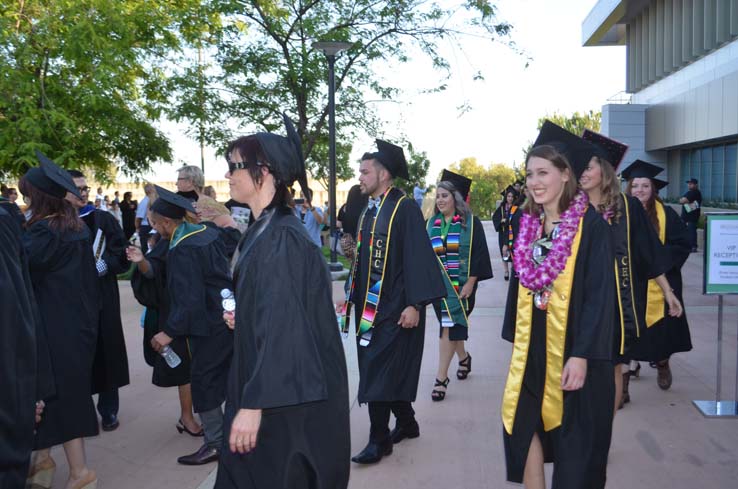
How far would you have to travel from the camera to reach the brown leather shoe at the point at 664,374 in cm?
607

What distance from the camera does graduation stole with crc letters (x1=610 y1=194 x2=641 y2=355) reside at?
4.42 m

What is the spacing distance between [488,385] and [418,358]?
1.87 metres

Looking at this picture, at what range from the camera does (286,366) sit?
7.74 ft

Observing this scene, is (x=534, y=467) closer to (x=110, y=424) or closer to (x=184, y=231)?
(x=184, y=231)

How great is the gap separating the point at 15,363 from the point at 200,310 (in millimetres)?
1993

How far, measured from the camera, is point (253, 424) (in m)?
2.35

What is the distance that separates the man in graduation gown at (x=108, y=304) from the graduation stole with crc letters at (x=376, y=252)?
1.73 m

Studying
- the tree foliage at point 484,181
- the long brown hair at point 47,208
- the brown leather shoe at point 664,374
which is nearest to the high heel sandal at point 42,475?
the long brown hair at point 47,208

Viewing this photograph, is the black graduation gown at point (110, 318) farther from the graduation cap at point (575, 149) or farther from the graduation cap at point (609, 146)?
the graduation cap at point (609, 146)

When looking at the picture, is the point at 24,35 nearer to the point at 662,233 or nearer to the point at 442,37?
the point at 442,37

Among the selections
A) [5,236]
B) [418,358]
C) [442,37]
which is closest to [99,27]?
[442,37]

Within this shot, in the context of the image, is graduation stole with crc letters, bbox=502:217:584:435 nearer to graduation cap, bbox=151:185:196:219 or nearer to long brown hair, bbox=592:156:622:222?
long brown hair, bbox=592:156:622:222

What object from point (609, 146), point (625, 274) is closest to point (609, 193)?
point (609, 146)

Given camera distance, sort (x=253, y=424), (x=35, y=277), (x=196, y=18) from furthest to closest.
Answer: (x=196, y=18)
(x=35, y=277)
(x=253, y=424)
